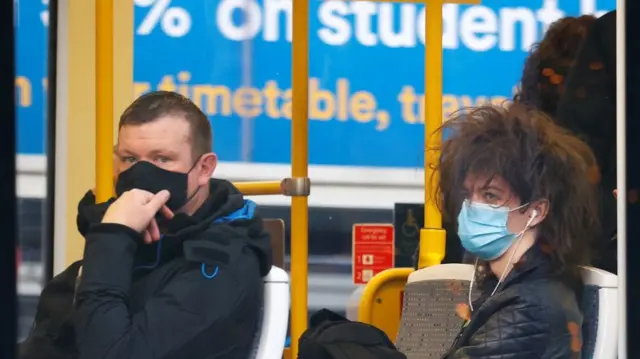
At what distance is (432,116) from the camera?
9.41 ft

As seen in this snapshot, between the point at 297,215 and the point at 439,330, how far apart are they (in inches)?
17.9

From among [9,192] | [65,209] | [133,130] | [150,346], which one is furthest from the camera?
[65,209]

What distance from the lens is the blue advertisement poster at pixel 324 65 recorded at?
276 centimetres

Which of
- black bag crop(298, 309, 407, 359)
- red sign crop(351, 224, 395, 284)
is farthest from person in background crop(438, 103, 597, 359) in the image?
red sign crop(351, 224, 395, 284)

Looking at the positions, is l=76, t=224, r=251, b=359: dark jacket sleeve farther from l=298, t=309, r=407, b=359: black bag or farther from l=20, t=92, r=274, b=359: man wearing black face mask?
l=298, t=309, r=407, b=359: black bag

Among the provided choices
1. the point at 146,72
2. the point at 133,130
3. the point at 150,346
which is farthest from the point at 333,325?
the point at 146,72

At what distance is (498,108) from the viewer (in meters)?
2.46

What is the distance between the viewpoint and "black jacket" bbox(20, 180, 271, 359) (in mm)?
2186

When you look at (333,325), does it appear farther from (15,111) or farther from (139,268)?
(15,111)

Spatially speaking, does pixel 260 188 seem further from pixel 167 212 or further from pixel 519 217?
pixel 519 217

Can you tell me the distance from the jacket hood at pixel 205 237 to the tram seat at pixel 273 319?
0.03 m

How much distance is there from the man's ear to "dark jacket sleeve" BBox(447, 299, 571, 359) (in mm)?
674

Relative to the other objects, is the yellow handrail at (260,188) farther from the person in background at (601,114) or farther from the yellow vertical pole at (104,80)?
the person in background at (601,114)

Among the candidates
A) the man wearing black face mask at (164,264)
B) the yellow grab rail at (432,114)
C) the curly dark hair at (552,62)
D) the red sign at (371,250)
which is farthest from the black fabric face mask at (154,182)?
the red sign at (371,250)
